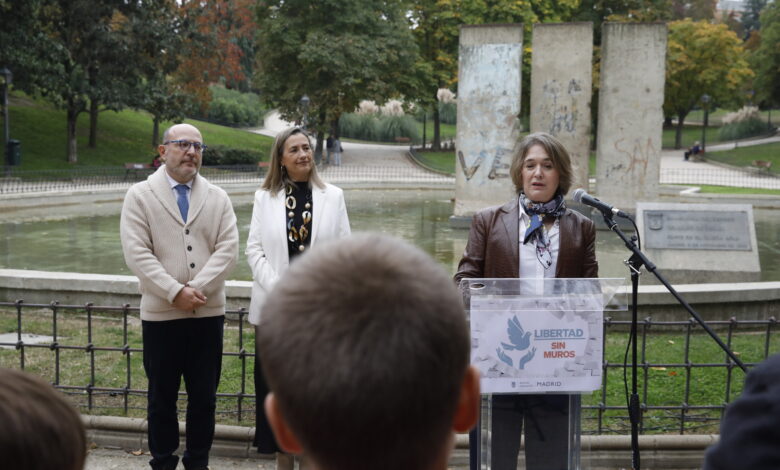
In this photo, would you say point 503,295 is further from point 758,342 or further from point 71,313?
point 71,313

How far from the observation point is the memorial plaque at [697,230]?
35.1 ft

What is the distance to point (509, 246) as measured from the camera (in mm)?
4430

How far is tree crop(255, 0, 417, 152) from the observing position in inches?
1677

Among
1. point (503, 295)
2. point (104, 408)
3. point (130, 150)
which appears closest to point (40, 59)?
point (130, 150)

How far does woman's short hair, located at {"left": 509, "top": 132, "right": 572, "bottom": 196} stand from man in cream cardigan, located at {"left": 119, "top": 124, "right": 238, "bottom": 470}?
6.20 feet

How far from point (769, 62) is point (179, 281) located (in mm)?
64194

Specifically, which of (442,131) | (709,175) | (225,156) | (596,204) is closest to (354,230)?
(596,204)

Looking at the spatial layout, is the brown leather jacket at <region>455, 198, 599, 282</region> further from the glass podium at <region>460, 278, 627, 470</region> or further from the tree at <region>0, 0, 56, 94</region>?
the tree at <region>0, 0, 56, 94</region>

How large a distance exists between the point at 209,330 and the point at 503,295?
84.8 inches

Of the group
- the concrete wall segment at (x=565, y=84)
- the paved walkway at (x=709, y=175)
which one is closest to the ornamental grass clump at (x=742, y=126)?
the paved walkway at (x=709, y=175)

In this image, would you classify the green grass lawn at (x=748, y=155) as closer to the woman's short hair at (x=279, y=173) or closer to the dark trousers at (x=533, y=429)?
the woman's short hair at (x=279, y=173)

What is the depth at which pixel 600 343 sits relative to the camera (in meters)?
3.96

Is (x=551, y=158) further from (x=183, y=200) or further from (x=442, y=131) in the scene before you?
(x=442, y=131)

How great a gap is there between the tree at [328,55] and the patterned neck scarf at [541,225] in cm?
3820
